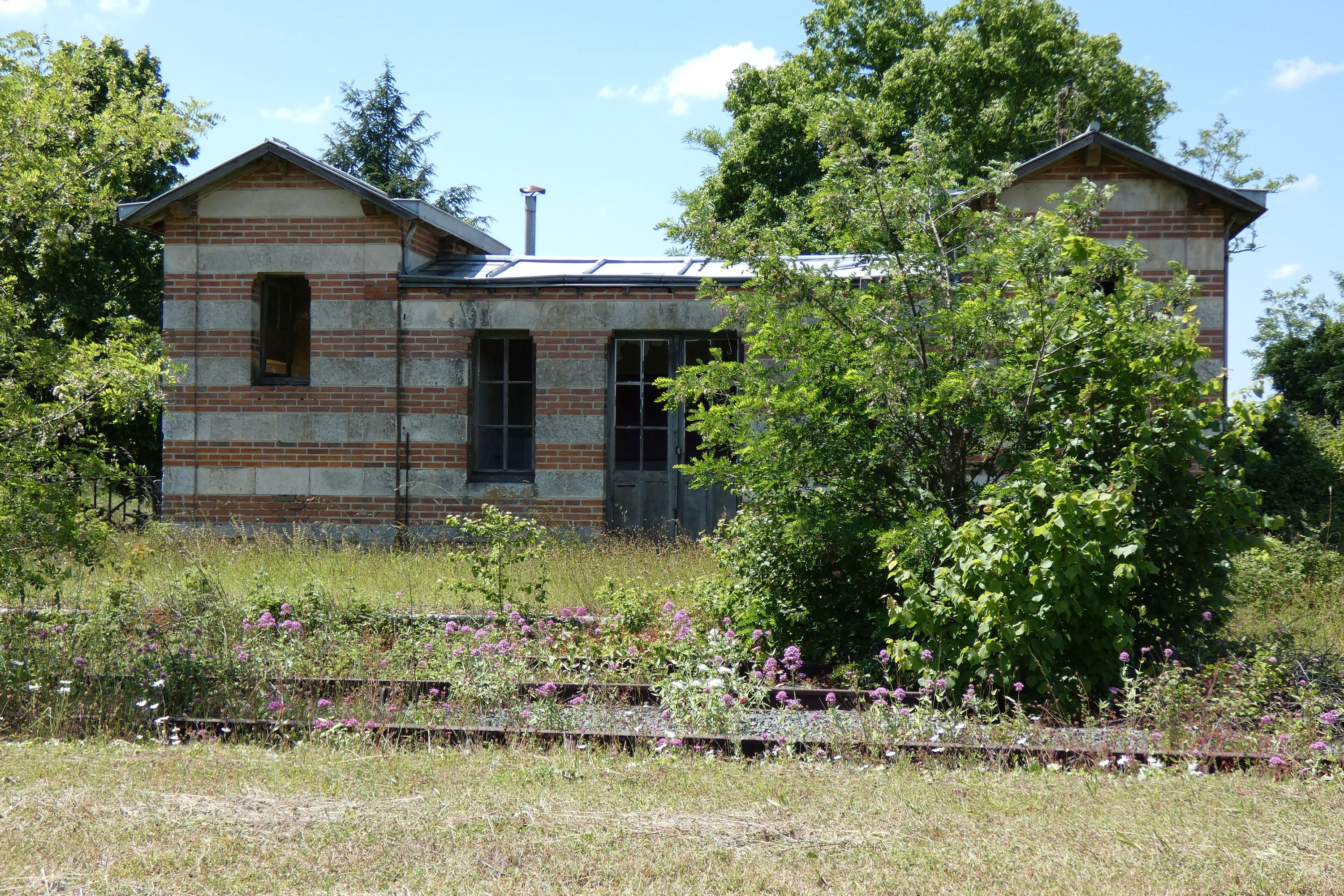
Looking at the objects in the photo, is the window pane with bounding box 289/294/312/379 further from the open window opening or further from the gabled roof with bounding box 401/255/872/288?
the gabled roof with bounding box 401/255/872/288

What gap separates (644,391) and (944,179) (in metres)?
7.01

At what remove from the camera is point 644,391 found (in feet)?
47.0

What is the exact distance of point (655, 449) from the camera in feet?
47.0

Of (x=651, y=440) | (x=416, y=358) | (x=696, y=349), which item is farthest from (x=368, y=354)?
(x=696, y=349)

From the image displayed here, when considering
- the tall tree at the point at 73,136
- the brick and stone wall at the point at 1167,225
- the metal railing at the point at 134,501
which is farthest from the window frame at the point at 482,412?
the brick and stone wall at the point at 1167,225

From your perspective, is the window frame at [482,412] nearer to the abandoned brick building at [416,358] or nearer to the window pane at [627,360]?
the abandoned brick building at [416,358]

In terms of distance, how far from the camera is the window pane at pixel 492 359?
14625 mm

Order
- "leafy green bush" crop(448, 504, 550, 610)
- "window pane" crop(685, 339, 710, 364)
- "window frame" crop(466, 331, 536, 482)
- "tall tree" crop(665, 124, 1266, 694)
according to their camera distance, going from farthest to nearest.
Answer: "window frame" crop(466, 331, 536, 482) → "window pane" crop(685, 339, 710, 364) → "leafy green bush" crop(448, 504, 550, 610) → "tall tree" crop(665, 124, 1266, 694)

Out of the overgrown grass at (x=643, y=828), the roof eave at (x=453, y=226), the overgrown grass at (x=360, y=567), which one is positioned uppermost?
the roof eave at (x=453, y=226)

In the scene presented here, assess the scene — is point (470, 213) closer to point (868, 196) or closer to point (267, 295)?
point (267, 295)

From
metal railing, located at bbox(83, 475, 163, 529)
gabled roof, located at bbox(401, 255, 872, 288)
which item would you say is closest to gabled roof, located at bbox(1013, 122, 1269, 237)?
gabled roof, located at bbox(401, 255, 872, 288)

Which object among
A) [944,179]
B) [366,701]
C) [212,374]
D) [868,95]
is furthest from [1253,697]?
[868,95]

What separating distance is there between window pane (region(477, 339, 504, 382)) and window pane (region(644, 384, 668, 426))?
2031 millimetres

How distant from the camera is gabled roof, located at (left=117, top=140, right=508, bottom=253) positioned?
14.3 meters
